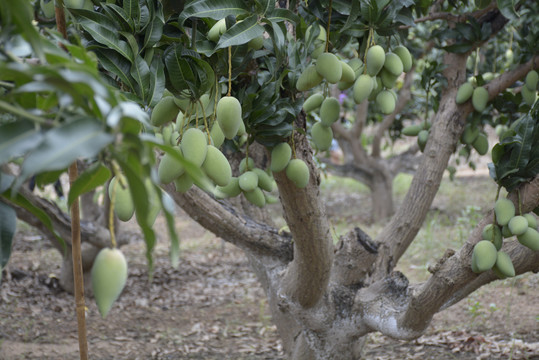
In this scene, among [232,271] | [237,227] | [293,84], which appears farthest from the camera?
[232,271]

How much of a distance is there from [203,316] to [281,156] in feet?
6.20

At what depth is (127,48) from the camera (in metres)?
0.89

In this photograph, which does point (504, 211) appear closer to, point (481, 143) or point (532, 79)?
point (532, 79)

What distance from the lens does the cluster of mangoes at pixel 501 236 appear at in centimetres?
121

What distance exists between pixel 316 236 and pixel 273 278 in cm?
49

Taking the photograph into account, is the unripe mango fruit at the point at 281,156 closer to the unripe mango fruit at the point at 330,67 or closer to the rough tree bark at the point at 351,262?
the rough tree bark at the point at 351,262

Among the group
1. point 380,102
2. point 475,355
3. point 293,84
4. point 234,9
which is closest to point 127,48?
point 234,9

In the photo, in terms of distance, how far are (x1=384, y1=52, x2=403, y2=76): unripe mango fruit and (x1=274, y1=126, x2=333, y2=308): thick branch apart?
24 centimetres

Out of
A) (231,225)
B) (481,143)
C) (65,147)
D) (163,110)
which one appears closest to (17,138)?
(65,147)

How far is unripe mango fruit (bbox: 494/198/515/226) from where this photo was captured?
1.23 meters

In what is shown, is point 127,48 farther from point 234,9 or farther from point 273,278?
point 273,278

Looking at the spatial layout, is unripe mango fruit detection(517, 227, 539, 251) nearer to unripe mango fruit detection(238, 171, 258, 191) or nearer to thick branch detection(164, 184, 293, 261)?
unripe mango fruit detection(238, 171, 258, 191)

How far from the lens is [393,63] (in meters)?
1.22

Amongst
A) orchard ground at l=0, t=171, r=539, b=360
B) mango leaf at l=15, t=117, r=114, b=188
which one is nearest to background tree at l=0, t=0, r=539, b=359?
mango leaf at l=15, t=117, r=114, b=188
